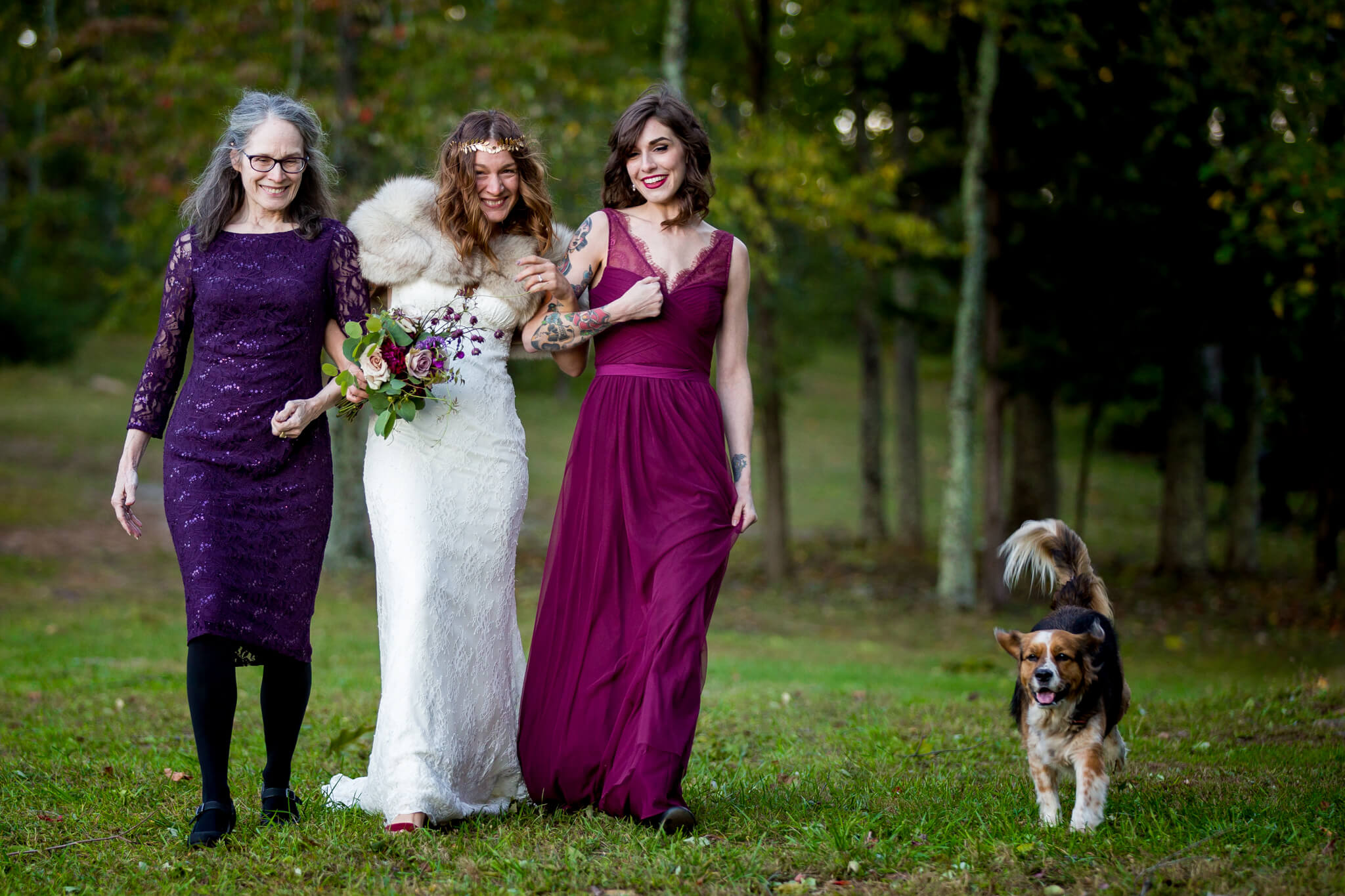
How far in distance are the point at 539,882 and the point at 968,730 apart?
321 cm

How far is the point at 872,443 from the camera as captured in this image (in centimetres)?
1905

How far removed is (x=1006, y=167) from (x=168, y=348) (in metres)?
11.3

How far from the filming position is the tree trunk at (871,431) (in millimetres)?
18922

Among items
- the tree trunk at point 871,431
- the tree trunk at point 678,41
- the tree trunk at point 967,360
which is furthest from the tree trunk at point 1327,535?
the tree trunk at point 678,41

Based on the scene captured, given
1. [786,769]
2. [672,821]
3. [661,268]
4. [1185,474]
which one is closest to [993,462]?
[1185,474]

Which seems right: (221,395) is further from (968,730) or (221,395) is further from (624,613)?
(968,730)

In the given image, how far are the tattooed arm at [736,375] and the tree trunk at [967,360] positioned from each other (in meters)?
8.75

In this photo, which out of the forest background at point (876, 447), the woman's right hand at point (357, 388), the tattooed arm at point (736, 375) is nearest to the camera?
the forest background at point (876, 447)

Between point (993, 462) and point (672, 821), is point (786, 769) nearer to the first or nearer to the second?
point (672, 821)

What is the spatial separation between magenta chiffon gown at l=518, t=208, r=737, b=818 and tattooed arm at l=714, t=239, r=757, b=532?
7 centimetres

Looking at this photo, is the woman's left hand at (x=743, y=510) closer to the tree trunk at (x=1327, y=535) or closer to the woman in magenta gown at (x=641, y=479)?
the woman in magenta gown at (x=641, y=479)

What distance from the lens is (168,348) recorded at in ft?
14.0

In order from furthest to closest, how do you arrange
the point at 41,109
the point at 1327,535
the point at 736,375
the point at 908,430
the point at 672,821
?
the point at 41,109 → the point at 908,430 → the point at 1327,535 → the point at 736,375 → the point at 672,821

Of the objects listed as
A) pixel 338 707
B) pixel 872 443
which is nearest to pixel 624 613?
pixel 338 707
